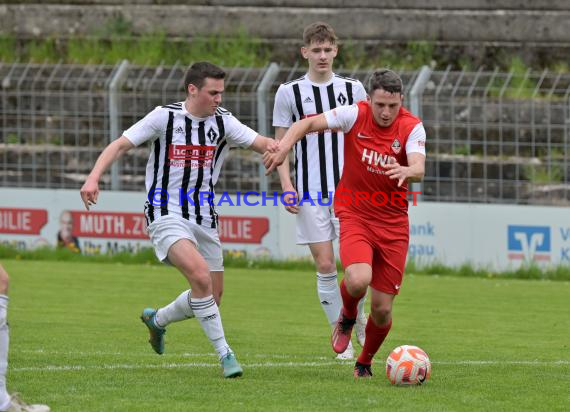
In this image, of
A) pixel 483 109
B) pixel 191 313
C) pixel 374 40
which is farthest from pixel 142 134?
pixel 374 40

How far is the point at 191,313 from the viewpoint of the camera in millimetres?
10078

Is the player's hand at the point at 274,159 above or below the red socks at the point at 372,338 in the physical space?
above

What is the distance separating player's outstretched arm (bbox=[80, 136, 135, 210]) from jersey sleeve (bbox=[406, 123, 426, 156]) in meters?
1.98

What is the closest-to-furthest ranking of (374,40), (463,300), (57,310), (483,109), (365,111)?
(365,111) < (57,310) < (463,300) < (483,109) < (374,40)

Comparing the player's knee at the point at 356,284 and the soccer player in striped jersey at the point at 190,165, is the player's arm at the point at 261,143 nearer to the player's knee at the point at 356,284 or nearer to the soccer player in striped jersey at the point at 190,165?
the soccer player in striped jersey at the point at 190,165

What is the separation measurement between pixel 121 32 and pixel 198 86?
17034 millimetres

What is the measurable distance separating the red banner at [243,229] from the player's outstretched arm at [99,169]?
10.2 metres

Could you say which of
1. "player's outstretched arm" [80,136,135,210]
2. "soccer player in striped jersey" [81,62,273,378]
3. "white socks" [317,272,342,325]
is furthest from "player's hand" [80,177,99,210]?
"white socks" [317,272,342,325]

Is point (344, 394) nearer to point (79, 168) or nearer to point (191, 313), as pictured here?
point (191, 313)

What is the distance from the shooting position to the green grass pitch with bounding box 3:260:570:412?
8.55 metres

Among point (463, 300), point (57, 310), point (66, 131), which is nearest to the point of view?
point (57, 310)

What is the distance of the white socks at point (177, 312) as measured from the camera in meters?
10.0

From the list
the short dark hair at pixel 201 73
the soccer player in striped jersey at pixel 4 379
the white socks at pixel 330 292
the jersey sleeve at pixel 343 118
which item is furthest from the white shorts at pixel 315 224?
the soccer player in striped jersey at pixel 4 379

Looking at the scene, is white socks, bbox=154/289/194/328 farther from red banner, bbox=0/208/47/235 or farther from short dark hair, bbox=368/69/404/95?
red banner, bbox=0/208/47/235
